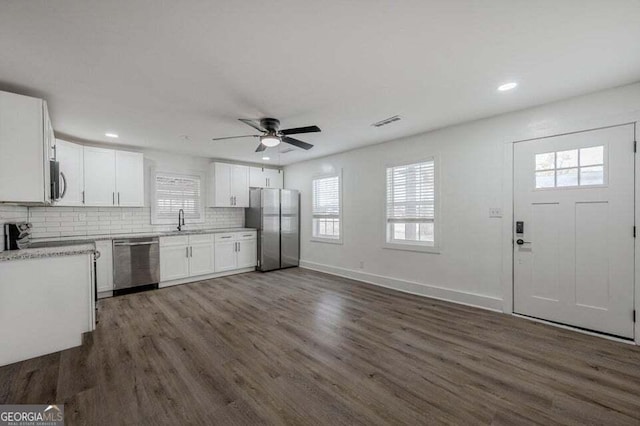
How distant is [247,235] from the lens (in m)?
5.96

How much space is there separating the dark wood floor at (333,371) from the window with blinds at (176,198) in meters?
2.27

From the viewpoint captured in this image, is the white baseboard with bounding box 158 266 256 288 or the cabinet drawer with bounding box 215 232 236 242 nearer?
the white baseboard with bounding box 158 266 256 288

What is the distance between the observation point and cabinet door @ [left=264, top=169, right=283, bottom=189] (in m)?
6.70

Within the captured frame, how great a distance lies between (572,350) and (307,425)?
261cm

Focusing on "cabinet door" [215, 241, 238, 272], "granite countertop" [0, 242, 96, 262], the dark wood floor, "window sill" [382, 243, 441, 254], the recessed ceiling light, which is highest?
the recessed ceiling light

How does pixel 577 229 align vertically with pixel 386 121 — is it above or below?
below

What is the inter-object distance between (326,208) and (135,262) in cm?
366

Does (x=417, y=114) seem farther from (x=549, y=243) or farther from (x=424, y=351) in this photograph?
(x=424, y=351)

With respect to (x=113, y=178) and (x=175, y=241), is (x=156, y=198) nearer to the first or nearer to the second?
(x=113, y=178)

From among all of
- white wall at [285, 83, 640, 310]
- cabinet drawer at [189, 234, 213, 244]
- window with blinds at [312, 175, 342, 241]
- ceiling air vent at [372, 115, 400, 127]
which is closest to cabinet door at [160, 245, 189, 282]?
cabinet drawer at [189, 234, 213, 244]

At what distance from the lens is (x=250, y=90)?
2703mm

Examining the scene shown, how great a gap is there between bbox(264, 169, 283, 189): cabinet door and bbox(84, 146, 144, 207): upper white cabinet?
8.69 ft

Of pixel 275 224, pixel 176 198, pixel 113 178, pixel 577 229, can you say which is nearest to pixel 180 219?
pixel 176 198

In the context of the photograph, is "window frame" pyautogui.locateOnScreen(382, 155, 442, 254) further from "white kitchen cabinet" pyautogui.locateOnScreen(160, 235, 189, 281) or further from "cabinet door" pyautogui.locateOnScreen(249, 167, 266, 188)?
"white kitchen cabinet" pyautogui.locateOnScreen(160, 235, 189, 281)
